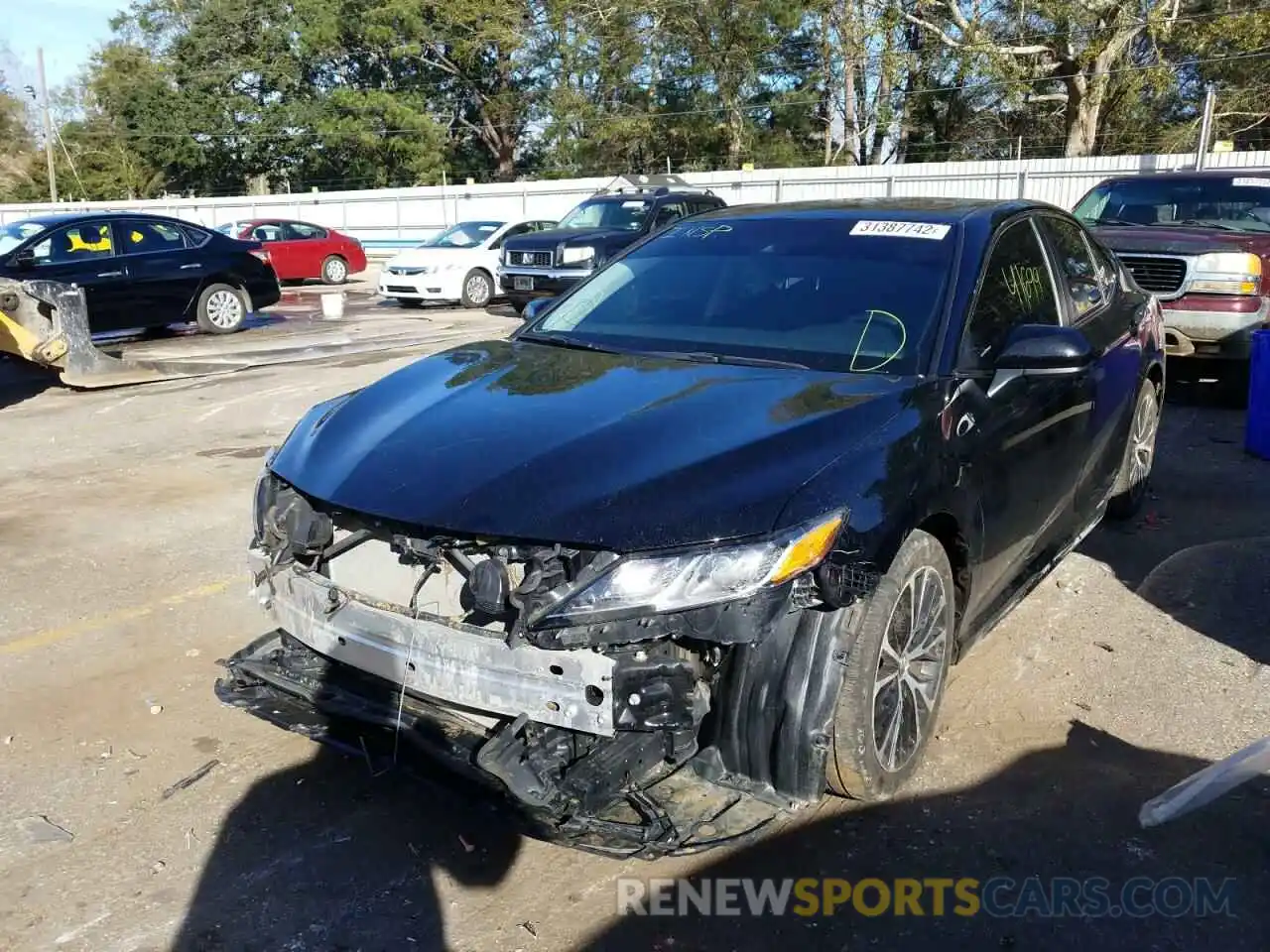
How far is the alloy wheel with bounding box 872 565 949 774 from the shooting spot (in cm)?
297

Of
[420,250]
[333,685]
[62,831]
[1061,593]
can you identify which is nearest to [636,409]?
[333,685]

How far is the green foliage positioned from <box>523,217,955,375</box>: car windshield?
2601cm

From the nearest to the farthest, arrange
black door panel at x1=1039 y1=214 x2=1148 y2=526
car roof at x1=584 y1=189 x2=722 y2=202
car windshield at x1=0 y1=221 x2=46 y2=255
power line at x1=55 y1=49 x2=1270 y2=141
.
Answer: black door panel at x1=1039 y1=214 x2=1148 y2=526 < car windshield at x1=0 y1=221 x2=46 y2=255 < car roof at x1=584 y1=189 x2=722 y2=202 < power line at x1=55 y1=49 x2=1270 y2=141

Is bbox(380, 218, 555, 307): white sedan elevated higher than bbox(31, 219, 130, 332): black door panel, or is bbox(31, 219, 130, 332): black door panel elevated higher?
bbox(31, 219, 130, 332): black door panel

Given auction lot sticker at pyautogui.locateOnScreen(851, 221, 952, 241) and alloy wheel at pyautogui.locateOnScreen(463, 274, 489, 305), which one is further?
alloy wheel at pyautogui.locateOnScreen(463, 274, 489, 305)

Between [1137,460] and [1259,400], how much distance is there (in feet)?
6.65

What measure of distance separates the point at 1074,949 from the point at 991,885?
0.89 feet

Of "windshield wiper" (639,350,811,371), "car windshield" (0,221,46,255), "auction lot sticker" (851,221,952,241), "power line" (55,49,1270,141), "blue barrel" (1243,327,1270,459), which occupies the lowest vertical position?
"blue barrel" (1243,327,1270,459)

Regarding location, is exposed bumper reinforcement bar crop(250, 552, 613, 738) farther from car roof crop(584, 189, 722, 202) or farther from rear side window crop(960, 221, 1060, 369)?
car roof crop(584, 189, 722, 202)

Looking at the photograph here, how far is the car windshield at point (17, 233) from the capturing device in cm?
1242

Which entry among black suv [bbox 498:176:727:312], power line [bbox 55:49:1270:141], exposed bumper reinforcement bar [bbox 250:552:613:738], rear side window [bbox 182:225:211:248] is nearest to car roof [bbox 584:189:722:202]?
black suv [bbox 498:176:727:312]

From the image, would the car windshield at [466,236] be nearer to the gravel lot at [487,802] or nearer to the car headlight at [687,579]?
the gravel lot at [487,802]

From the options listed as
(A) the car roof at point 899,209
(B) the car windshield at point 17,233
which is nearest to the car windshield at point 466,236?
(B) the car windshield at point 17,233

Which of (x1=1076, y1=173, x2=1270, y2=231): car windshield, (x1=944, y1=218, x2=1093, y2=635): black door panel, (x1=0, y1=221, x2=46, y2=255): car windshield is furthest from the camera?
(x1=0, y1=221, x2=46, y2=255): car windshield
